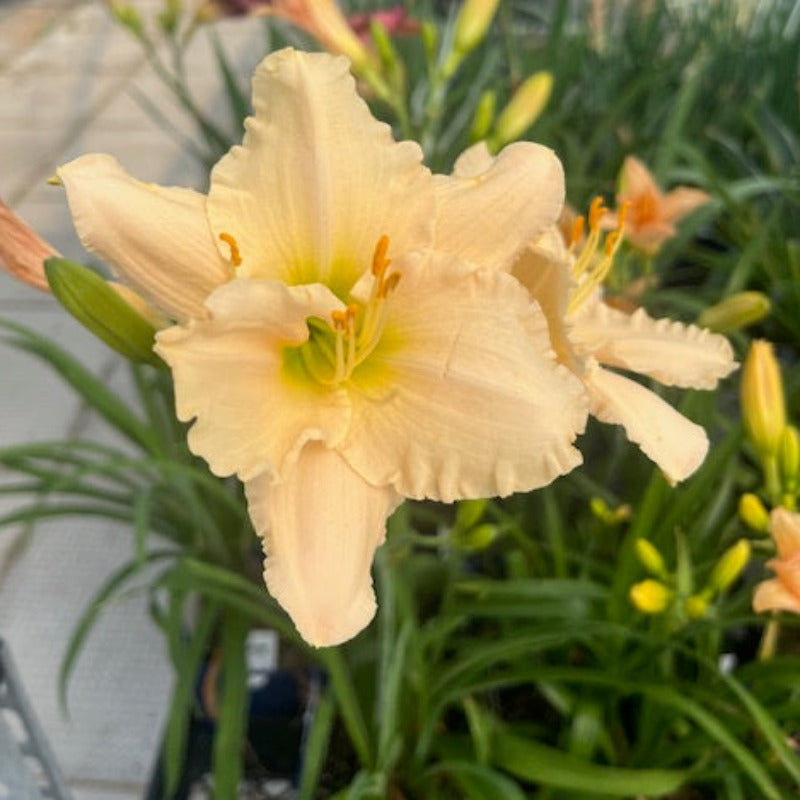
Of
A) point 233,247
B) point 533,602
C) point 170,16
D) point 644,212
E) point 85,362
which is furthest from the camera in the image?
point 85,362

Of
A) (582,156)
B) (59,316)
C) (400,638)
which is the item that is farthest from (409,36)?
(400,638)

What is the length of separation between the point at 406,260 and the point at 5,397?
1436mm

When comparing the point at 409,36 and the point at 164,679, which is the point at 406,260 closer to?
the point at 164,679

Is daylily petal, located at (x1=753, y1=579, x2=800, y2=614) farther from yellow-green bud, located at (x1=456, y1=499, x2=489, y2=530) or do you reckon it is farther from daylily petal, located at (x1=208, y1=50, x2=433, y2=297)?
daylily petal, located at (x1=208, y1=50, x2=433, y2=297)

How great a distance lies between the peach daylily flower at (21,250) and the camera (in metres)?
0.48

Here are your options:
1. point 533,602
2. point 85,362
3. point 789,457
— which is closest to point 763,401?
point 789,457

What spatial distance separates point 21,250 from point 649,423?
0.34 metres

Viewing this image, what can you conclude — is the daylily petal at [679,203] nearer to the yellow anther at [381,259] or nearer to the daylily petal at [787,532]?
the daylily petal at [787,532]

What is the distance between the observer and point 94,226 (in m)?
0.46

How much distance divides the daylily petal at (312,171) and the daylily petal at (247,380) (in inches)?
1.5

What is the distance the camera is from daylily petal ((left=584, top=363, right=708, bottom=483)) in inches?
19.9

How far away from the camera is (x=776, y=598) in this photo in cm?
62

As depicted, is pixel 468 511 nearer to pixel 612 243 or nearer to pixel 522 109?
pixel 612 243

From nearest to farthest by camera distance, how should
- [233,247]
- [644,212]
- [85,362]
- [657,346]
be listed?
[233,247] → [657,346] → [644,212] → [85,362]
